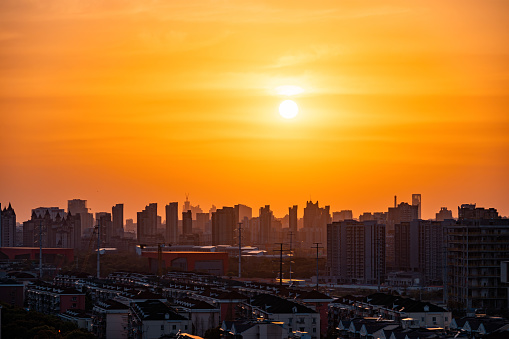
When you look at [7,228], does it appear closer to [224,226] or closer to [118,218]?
[224,226]

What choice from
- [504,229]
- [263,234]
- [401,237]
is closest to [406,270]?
[401,237]

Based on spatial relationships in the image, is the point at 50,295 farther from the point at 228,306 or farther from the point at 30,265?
the point at 30,265

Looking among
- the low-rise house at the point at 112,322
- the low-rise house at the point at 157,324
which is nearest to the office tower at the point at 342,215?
the low-rise house at the point at 112,322

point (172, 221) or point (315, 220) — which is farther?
point (315, 220)

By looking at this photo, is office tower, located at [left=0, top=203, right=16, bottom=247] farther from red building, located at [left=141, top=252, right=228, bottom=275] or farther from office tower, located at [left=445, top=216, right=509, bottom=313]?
office tower, located at [left=445, top=216, right=509, bottom=313]

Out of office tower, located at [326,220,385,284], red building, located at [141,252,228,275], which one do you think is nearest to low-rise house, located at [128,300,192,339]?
office tower, located at [326,220,385,284]

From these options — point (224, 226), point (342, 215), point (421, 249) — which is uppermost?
point (342, 215)

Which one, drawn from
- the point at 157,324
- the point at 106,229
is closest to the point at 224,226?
the point at 106,229

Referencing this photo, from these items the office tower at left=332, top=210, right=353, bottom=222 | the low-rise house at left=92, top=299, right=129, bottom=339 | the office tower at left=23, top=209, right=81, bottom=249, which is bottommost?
the low-rise house at left=92, top=299, right=129, bottom=339
